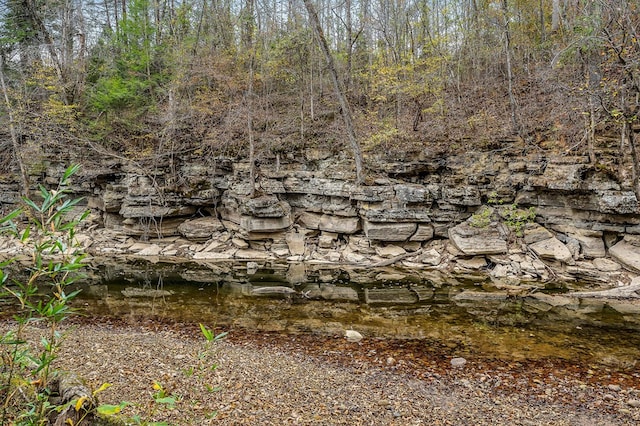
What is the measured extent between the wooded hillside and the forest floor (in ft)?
30.6

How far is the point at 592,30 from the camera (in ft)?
28.6

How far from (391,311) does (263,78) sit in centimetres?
1238

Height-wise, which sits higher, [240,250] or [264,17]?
[264,17]

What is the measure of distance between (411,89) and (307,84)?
6.06m

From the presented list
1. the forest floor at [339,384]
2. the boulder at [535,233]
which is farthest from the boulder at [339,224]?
the forest floor at [339,384]

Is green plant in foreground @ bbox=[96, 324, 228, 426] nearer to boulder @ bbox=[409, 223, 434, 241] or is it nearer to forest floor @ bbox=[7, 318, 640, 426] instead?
forest floor @ bbox=[7, 318, 640, 426]

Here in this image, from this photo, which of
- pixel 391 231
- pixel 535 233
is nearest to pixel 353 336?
pixel 391 231

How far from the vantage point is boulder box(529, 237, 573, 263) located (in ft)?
34.9

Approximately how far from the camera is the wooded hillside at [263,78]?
575 inches

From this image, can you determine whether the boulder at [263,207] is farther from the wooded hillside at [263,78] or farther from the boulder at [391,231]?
the boulder at [391,231]

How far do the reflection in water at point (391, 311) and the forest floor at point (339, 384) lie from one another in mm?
643

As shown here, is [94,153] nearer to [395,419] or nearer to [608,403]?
[395,419]

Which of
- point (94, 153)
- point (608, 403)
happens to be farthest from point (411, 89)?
point (94, 153)

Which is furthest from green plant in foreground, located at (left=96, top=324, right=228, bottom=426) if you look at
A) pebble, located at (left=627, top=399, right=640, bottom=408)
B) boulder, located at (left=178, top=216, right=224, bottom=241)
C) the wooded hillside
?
the wooded hillside
